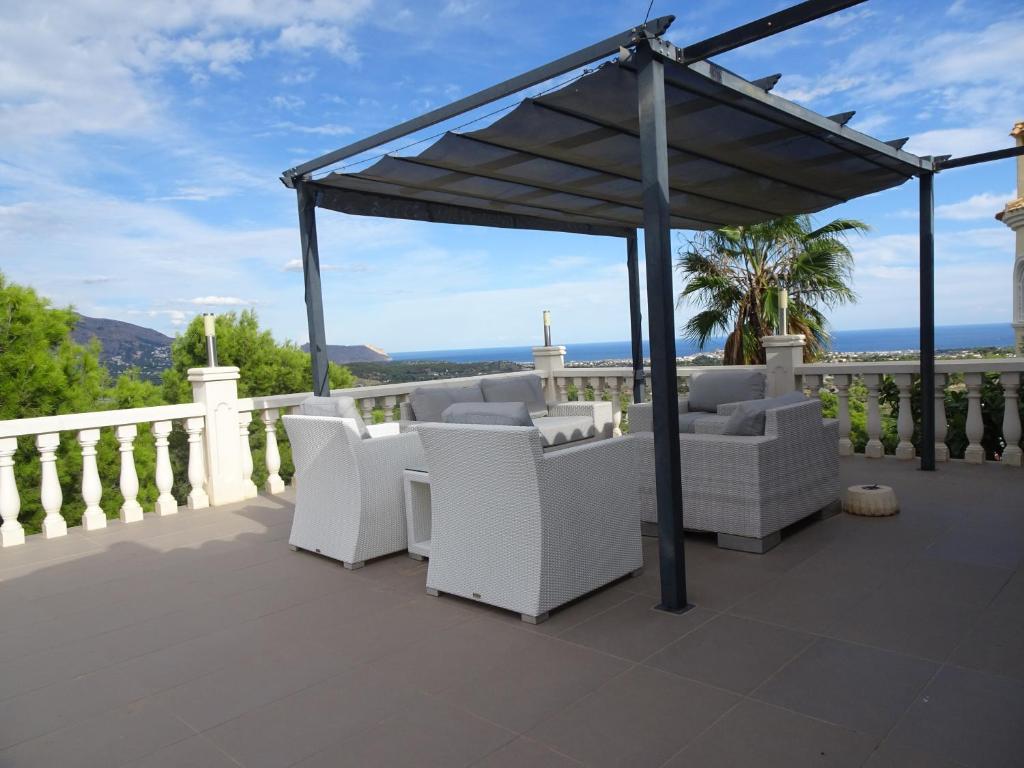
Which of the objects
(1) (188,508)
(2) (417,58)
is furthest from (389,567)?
(2) (417,58)

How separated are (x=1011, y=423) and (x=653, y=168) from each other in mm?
4165

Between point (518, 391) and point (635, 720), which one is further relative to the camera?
point (518, 391)

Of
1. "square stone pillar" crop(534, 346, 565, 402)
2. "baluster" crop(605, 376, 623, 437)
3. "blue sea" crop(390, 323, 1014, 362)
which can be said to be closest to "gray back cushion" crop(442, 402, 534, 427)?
"baluster" crop(605, 376, 623, 437)

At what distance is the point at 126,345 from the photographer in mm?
17750

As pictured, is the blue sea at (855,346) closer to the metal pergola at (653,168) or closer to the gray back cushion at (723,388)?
the gray back cushion at (723,388)

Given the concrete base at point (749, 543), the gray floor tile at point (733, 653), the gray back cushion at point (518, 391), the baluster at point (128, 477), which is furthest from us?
the gray back cushion at point (518, 391)

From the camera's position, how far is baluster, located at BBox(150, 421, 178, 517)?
5027 mm

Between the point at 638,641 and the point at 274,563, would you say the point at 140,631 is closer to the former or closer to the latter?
the point at 274,563

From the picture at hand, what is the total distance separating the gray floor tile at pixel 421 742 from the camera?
1.85 meters

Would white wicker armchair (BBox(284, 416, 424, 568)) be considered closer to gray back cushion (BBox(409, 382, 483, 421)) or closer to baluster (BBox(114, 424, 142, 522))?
baluster (BBox(114, 424, 142, 522))

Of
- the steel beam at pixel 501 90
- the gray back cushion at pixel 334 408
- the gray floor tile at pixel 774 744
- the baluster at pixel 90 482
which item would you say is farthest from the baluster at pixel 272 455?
the gray floor tile at pixel 774 744

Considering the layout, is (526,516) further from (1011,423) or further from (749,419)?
(1011,423)

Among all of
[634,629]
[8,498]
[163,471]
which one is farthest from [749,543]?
[8,498]

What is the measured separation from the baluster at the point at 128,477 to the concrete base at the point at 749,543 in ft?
13.1
